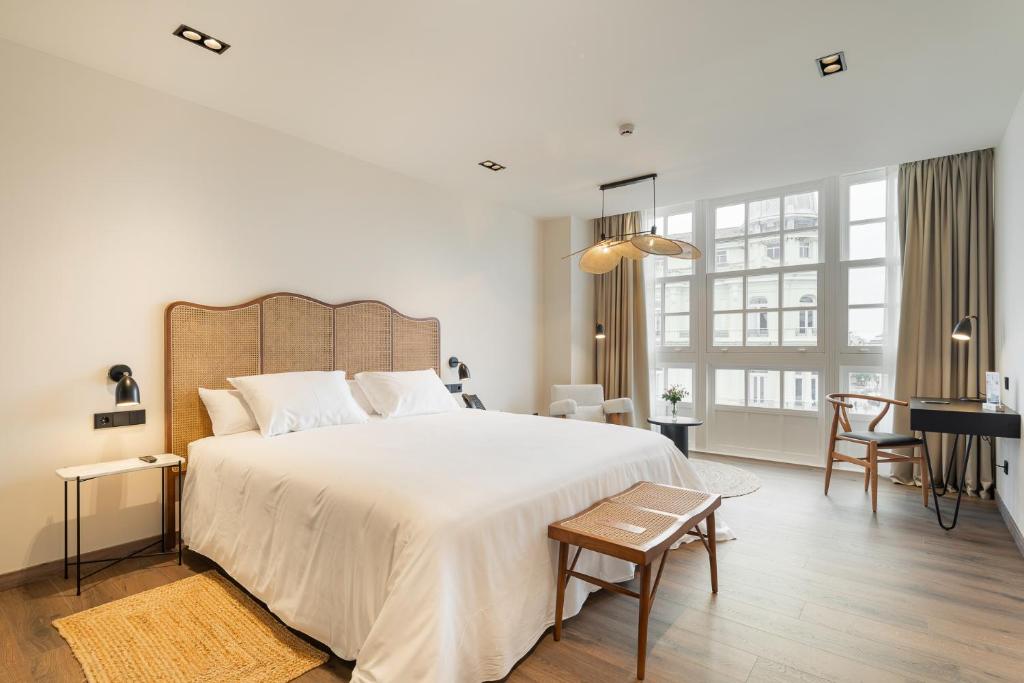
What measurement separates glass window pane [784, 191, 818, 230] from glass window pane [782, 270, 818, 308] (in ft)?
1.49

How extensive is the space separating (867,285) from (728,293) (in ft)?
3.89

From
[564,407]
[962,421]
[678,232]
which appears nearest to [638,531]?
[962,421]

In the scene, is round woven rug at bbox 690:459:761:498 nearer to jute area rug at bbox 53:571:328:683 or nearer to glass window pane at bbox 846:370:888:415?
glass window pane at bbox 846:370:888:415

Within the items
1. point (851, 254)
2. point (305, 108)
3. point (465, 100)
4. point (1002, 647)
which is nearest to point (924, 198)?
point (851, 254)

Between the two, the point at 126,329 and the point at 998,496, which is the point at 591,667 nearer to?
the point at 126,329

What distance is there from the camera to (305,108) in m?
3.16

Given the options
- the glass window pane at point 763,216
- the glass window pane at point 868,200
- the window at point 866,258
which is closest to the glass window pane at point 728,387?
Answer: the window at point 866,258

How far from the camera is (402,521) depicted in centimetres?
169

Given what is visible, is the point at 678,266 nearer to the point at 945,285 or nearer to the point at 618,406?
the point at 618,406

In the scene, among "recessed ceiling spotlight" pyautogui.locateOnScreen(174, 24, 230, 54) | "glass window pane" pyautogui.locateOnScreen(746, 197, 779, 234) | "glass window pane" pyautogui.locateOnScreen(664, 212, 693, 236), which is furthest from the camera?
"glass window pane" pyautogui.locateOnScreen(664, 212, 693, 236)

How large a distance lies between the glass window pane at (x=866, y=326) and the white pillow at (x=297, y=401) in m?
4.29

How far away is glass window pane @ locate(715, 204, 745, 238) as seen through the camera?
520cm

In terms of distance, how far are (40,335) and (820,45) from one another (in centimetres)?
414

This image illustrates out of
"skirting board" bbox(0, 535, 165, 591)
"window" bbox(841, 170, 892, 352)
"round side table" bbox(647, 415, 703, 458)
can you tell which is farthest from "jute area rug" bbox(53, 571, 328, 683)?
"window" bbox(841, 170, 892, 352)
